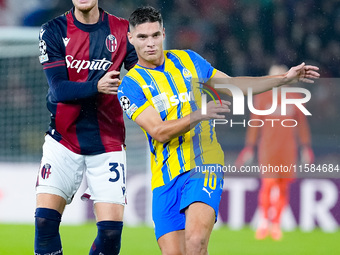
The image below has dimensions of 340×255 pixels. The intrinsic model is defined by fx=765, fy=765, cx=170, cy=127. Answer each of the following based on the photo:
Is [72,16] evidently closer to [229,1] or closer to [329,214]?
[329,214]

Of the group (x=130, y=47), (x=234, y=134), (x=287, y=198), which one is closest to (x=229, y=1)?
(x=234, y=134)

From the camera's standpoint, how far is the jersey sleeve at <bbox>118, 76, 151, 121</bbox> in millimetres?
4598

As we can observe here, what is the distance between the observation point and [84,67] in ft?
16.9

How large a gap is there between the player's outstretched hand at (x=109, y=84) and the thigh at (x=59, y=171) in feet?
2.13

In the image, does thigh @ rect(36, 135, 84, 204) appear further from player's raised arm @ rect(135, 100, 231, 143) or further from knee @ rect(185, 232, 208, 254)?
knee @ rect(185, 232, 208, 254)

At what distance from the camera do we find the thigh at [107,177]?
5172 millimetres

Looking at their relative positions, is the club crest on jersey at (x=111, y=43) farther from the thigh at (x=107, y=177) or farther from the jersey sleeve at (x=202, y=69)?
the thigh at (x=107, y=177)

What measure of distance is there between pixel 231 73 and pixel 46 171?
289 inches

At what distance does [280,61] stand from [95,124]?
778 cm

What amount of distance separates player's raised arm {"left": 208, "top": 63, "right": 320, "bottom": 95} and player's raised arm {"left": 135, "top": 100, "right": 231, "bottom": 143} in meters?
0.59

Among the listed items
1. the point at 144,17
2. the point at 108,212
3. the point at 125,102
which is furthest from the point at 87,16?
the point at 108,212

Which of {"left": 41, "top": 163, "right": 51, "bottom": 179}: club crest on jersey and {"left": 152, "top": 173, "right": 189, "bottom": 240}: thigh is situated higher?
{"left": 41, "top": 163, "right": 51, "bottom": 179}: club crest on jersey

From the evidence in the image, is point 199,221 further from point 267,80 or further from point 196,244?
point 267,80

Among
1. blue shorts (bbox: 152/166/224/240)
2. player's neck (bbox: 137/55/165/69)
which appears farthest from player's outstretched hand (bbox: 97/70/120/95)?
blue shorts (bbox: 152/166/224/240)
